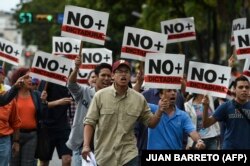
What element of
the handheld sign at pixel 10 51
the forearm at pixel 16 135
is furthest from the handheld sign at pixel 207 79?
the handheld sign at pixel 10 51

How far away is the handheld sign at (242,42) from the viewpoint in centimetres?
1258

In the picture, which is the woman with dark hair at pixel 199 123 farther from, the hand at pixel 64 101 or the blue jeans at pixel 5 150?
the blue jeans at pixel 5 150

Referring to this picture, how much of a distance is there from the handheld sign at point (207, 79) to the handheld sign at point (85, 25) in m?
1.64

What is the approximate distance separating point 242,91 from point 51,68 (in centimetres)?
373

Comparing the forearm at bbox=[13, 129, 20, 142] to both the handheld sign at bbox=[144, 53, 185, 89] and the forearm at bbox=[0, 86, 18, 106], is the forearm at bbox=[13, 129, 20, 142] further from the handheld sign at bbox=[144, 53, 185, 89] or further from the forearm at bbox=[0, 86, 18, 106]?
the handheld sign at bbox=[144, 53, 185, 89]

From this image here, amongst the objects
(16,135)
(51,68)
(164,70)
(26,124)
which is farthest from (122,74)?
(51,68)

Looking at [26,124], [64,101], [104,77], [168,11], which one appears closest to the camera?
[104,77]

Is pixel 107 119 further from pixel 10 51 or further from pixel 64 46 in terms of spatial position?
pixel 64 46

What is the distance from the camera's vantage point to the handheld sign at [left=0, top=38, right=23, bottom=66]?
14.8 meters

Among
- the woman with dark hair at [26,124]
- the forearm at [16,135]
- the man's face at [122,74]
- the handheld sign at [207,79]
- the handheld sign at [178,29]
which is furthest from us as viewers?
the handheld sign at [178,29]

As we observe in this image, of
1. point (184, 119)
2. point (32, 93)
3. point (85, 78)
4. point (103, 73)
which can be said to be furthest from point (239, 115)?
point (85, 78)

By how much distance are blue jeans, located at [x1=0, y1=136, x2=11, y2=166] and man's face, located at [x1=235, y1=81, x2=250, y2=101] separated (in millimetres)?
2675

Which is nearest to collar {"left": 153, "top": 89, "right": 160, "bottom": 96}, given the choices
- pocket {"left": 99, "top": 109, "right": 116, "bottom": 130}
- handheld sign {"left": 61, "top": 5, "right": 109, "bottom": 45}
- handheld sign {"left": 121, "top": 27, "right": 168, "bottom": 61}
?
handheld sign {"left": 121, "top": 27, "right": 168, "bottom": 61}

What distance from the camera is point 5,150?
10.5 m
